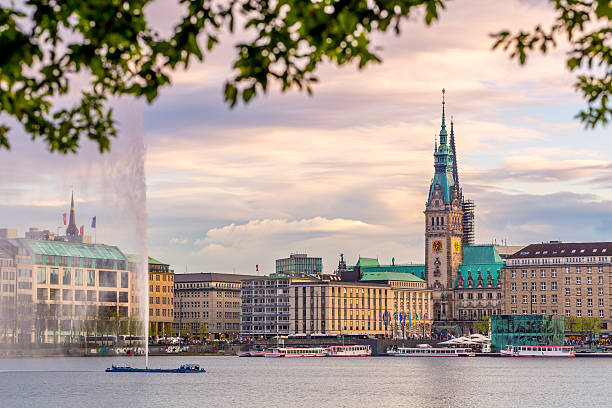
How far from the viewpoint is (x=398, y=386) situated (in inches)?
4481

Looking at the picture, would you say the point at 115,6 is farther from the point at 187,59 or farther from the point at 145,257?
the point at 145,257

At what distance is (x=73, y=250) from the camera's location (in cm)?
16200

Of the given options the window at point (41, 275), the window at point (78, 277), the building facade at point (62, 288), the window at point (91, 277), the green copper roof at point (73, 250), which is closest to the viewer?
the building facade at point (62, 288)

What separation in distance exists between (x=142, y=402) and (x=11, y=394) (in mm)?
13673

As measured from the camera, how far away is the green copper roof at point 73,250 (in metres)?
156

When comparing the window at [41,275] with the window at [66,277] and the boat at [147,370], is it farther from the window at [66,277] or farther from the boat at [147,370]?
the boat at [147,370]

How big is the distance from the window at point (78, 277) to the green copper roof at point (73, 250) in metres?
2.87

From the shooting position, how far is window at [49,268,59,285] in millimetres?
153087

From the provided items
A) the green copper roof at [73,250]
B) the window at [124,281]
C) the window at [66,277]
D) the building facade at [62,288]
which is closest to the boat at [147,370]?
the building facade at [62,288]

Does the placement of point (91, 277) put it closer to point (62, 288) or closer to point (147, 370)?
point (62, 288)

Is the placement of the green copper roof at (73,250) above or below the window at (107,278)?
above

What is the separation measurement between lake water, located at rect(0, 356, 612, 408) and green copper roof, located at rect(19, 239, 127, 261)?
1493 cm

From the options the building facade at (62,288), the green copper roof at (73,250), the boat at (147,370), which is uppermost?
the green copper roof at (73,250)

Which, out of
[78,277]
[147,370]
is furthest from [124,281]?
[147,370]
